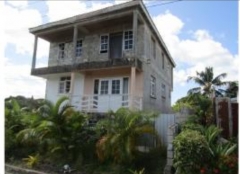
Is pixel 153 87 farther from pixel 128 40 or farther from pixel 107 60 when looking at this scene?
Answer: pixel 107 60

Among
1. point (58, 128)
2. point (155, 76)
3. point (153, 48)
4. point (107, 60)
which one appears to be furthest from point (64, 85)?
point (58, 128)

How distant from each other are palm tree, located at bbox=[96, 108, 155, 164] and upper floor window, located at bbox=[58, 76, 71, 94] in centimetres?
832

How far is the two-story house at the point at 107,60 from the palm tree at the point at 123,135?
11.1 feet

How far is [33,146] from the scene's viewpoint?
10828mm

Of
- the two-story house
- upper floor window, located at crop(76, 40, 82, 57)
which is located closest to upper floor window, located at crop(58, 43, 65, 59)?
the two-story house

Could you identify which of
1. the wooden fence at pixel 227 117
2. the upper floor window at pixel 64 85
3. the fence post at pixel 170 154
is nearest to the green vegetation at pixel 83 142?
the fence post at pixel 170 154

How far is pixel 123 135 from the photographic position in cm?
812

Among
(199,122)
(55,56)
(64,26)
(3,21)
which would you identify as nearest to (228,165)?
(199,122)

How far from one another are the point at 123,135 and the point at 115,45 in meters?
7.98

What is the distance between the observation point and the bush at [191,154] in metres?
6.54

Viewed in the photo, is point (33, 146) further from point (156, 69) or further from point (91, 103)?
point (156, 69)

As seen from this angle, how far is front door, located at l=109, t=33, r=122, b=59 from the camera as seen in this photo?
1481cm

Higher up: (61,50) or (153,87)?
(61,50)

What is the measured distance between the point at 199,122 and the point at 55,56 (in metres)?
11.8
